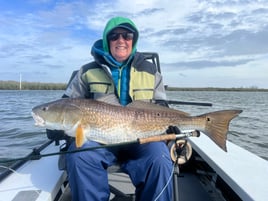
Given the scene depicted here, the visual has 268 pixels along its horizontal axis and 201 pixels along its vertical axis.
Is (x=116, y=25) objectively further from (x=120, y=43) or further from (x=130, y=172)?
(x=130, y=172)

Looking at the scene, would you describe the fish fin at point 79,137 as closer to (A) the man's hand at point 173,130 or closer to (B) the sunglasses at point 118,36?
(A) the man's hand at point 173,130

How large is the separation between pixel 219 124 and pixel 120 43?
1.48 meters

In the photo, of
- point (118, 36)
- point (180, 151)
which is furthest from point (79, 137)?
point (118, 36)

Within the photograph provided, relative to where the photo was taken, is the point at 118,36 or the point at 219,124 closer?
the point at 219,124

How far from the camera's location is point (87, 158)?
113 inches

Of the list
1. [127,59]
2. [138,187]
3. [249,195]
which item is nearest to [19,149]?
[127,59]

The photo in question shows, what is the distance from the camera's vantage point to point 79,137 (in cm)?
282

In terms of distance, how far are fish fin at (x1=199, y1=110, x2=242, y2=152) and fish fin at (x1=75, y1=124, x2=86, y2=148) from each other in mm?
1151

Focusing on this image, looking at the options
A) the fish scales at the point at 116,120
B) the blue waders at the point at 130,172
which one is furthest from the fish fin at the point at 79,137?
the blue waders at the point at 130,172

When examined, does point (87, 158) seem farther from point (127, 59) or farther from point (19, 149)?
point (19, 149)

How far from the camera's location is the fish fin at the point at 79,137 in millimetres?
2805

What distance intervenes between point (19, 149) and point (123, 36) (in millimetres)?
5167

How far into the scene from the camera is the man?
2789 mm

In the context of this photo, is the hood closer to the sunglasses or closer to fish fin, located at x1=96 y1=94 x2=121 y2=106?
the sunglasses
